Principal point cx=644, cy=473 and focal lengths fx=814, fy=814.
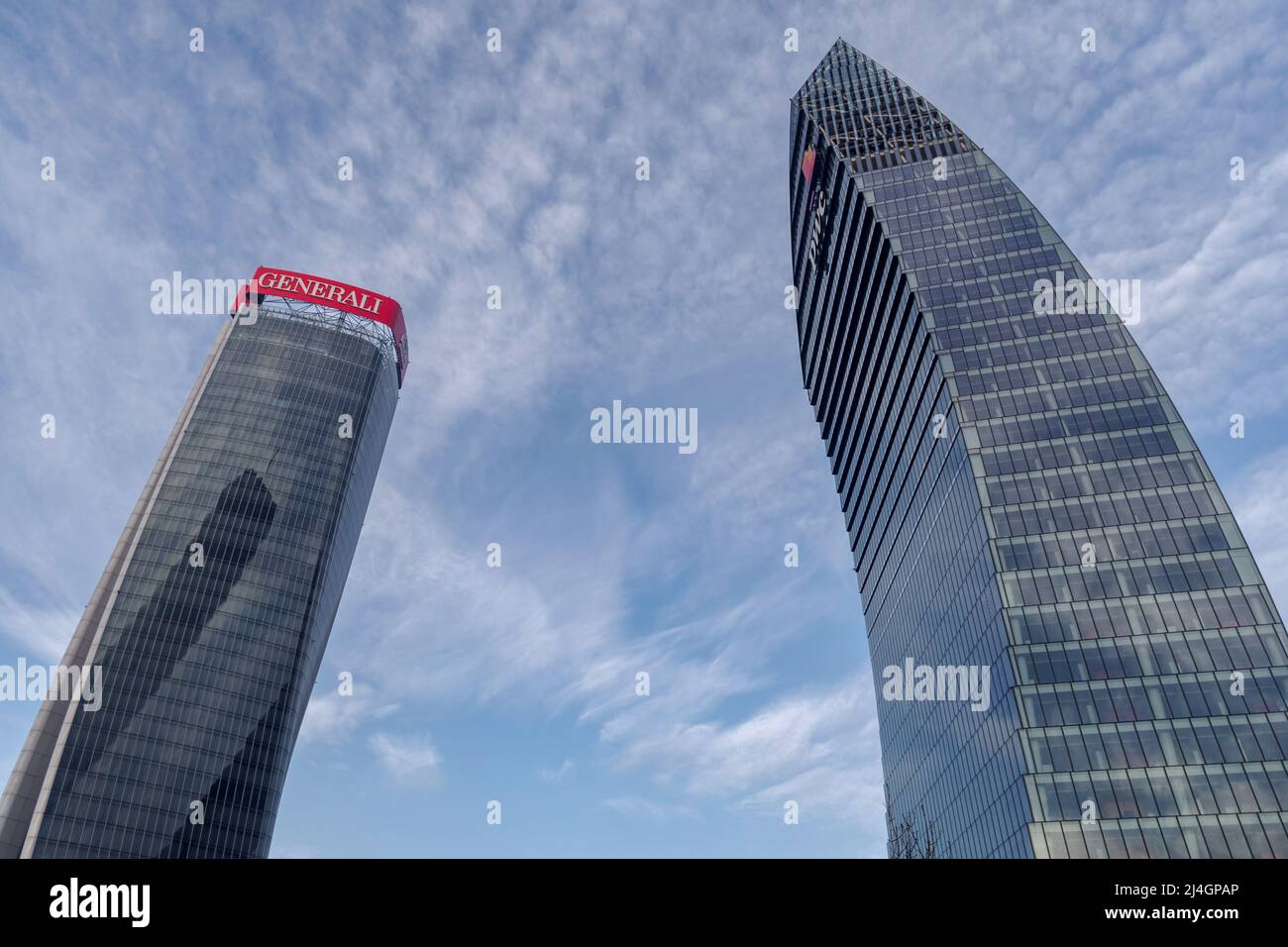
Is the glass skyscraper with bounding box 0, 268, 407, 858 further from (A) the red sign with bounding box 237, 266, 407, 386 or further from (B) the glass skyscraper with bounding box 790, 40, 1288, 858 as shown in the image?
(B) the glass skyscraper with bounding box 790, 40, 1288, 858

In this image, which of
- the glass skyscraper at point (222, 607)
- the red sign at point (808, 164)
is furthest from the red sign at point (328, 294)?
the red sign at point (808, 164)

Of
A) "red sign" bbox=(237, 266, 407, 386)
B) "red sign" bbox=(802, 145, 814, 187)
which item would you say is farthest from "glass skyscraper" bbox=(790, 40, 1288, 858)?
"red sign" bbox=(237, 266, 407, 386)

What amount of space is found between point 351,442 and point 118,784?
64.2m

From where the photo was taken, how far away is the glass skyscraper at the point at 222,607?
109375 millimetres

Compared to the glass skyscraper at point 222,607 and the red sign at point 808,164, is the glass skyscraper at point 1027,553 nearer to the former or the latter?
the red sign at point 808,164

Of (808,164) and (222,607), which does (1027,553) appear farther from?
(222,607)

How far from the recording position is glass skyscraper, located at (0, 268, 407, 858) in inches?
4306

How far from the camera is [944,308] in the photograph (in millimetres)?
103250

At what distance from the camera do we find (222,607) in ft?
413

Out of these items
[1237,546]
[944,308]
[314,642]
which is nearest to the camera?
[1237,546]

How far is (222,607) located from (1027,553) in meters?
113

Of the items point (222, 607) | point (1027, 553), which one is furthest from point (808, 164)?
point (222, 607)
